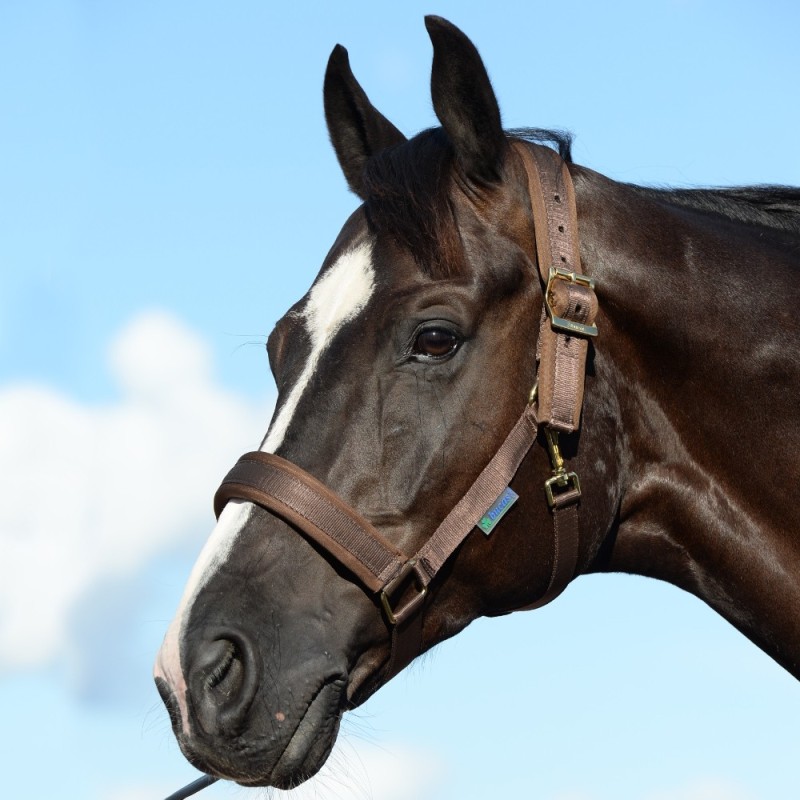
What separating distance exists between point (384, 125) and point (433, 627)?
8.45 feet

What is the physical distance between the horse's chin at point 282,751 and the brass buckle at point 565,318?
5.34 feet

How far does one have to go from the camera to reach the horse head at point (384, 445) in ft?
13.1

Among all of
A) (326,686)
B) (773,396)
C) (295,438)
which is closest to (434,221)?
(295,438)

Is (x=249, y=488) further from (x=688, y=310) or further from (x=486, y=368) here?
(x=688, y=310)

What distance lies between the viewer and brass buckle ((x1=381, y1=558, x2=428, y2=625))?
4.23 meters

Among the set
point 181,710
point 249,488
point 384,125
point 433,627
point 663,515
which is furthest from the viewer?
point 384,125

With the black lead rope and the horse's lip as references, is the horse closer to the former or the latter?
the horse's lip

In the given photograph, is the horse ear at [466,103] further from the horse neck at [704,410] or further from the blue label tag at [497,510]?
the blue label tag at [497,510]

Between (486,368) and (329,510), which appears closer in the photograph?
(329,510)

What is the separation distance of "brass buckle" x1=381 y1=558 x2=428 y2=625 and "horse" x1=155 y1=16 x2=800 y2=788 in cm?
1

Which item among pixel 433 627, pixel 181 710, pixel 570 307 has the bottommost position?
pixel 181 710

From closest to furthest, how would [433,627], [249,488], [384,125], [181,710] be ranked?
1. [181,710]
2. [249,488]
3. [433,627]
4. [384,125]

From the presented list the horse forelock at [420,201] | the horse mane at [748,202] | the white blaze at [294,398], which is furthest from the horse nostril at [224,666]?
the horse mane at [748,202]

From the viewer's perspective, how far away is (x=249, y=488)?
419cm
